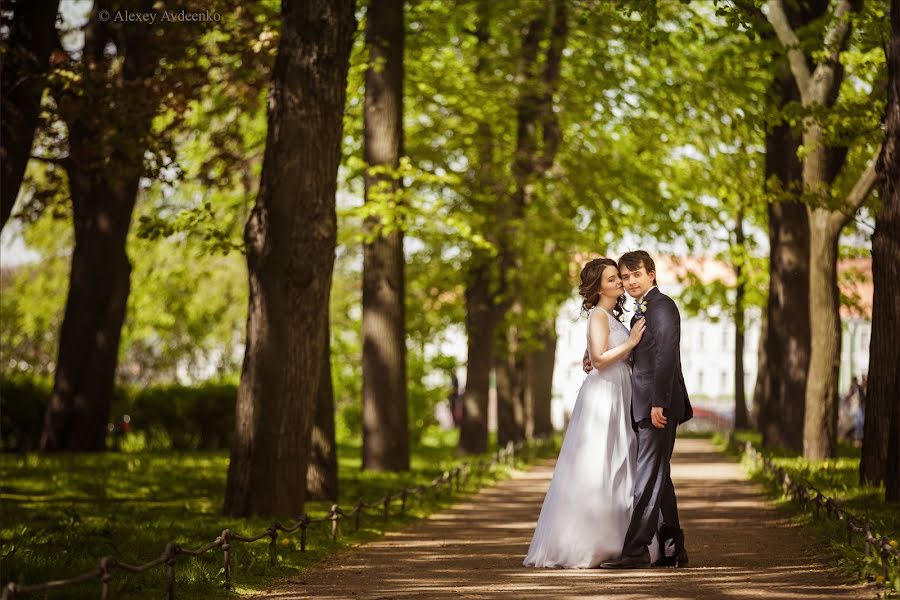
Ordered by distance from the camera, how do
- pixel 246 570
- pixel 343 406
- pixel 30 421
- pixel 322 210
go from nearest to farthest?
1. pixel 246 570
2. pixel 322 210
3. pixel 30 421
4. pixel 343 406

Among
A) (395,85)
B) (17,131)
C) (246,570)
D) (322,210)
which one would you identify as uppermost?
(395,85)

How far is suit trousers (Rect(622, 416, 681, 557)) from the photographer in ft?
32.0

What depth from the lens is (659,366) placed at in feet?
32.0

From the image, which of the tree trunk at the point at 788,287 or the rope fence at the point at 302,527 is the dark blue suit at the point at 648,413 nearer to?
the rope fence at the point at 302,527

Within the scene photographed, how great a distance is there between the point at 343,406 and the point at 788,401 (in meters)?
19.4

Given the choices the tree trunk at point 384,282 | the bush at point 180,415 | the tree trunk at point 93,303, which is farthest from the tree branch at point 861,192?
the bush at point 180,415

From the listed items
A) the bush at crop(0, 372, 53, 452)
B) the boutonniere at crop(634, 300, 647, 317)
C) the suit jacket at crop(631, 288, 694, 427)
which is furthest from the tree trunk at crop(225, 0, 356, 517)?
the bush at crop(0, 372, 53, 452)

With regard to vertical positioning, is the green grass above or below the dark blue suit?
below

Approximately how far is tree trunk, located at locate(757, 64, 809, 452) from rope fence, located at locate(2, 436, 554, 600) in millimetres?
4981

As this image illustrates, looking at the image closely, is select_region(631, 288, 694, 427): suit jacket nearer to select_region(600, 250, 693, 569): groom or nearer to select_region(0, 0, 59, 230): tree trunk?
select_region(600, 250, 693, 569): groom

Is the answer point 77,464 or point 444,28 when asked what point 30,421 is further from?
point 444,28

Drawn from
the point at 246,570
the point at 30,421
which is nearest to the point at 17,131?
the point at 246,570

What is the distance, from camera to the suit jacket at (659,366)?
973 centimetres

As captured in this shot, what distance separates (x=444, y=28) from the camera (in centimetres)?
2489
